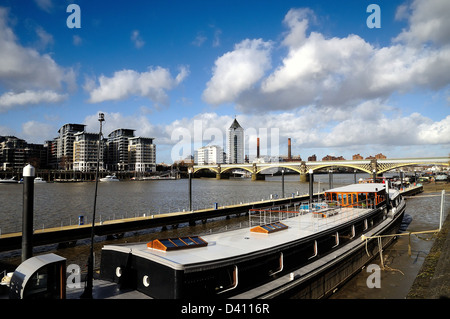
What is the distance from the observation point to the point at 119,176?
182500 mm

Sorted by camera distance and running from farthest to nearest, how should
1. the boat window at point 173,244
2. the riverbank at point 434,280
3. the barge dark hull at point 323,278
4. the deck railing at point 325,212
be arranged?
the deck railing at point 325,212, the riverbank at point 434,280, the barge dark hull at point 323,278, the boat window at point 173,244

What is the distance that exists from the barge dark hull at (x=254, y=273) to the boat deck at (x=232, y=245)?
200mm

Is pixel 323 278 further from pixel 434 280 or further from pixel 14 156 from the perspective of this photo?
pixel 14 156

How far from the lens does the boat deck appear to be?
31.0 ft

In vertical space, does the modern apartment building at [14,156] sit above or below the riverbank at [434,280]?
above

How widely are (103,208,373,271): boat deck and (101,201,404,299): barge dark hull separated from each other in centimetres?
20

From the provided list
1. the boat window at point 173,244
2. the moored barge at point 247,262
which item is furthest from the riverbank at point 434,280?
the boat window at point 173,244

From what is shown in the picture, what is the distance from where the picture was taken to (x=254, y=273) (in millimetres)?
10852

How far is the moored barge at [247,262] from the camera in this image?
916 cm

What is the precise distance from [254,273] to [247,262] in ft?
2.34

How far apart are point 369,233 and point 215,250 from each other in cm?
1417

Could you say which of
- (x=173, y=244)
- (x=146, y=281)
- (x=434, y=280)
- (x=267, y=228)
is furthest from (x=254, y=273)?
(x=434, y=280)

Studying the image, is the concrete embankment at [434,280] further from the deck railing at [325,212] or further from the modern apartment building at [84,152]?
the modern apartment building at [84,152]

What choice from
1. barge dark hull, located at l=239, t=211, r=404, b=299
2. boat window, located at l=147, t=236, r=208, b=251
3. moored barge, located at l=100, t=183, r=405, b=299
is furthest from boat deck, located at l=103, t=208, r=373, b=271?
barge dark hull, located at l=239, t=211, r=404, b=299
